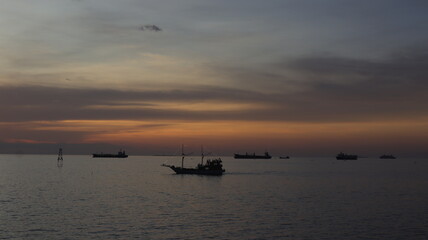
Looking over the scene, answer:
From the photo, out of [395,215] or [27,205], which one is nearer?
[395,215]

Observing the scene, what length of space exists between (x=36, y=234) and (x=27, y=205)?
2951 centimetres

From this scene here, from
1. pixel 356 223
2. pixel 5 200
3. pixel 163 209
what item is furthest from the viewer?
pixel 5 200

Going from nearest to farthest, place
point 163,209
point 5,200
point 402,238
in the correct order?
1. point 402,238
2. point 163,209
3. point 5,200

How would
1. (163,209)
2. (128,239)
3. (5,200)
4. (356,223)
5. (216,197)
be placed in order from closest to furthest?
1. (128,239)
2. (356,223)
3. (163,209)
4. (5,200)
5. (216,197)

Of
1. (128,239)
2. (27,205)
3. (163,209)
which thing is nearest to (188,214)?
(163,209)

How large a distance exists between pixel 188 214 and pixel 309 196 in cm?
4106

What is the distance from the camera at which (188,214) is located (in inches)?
2763

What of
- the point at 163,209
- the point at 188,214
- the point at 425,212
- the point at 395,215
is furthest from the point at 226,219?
the point at 425,212

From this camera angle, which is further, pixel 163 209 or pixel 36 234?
pixel 163 209

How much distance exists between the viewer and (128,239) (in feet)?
166

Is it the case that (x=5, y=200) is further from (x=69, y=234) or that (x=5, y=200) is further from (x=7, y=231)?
(x=69, y=234)

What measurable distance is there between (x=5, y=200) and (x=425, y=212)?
259 ft

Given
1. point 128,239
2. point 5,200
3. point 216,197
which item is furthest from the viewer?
point 216,197

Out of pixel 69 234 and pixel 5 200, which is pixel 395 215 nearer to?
pixel 69 234
